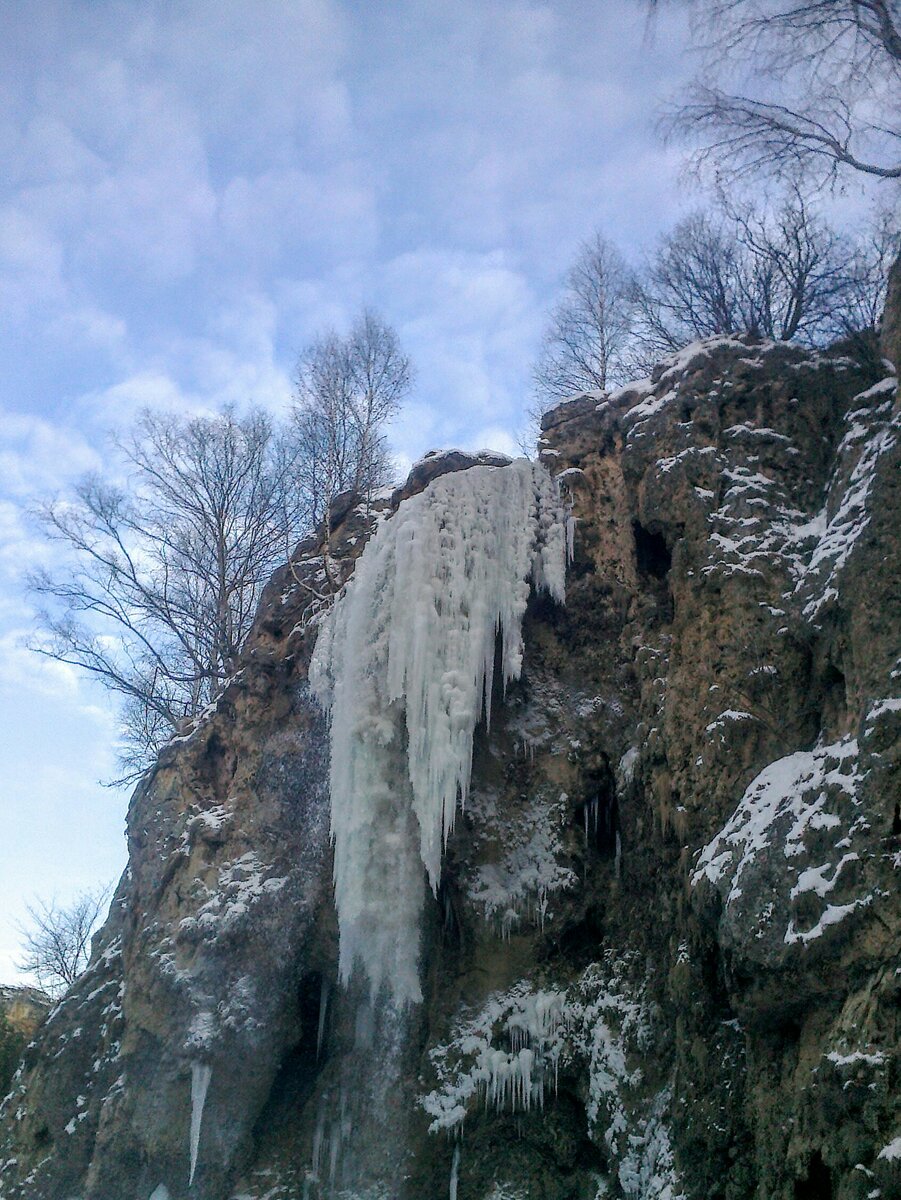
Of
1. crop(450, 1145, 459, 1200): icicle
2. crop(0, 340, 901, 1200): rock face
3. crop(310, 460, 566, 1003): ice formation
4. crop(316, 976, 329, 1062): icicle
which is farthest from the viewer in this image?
crop(316, 976, 329, 1062): icicle

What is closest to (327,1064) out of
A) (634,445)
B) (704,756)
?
(704,756)

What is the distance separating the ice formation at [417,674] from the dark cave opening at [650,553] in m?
0.74

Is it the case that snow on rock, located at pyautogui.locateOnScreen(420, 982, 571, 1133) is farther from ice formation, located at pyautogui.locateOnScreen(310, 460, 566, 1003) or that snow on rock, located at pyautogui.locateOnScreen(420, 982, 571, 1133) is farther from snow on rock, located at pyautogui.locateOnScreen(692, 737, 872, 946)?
snow on rock, located at pyautogui.locateOnScreen(692, 737, 872, 946)

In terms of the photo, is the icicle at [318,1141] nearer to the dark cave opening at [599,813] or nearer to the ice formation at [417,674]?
the ice formation at [417,674]

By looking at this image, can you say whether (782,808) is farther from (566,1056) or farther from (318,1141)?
(318,1141)

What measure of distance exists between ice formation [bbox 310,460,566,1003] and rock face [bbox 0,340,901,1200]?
1.15ft

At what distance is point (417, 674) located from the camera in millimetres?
9469

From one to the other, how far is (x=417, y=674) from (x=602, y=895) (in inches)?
98.1

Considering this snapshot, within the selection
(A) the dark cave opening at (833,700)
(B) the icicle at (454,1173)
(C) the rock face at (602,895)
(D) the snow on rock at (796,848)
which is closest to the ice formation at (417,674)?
(C) the rock face at (602,895)

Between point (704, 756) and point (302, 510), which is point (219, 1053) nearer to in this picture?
point (704, 756)

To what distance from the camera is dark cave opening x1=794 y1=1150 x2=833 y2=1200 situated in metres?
5.96

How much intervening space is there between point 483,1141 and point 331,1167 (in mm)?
1440

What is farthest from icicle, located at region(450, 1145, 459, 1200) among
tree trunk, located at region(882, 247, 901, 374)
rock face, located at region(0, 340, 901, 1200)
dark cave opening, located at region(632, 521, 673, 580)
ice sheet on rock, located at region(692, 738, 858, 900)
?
tree trunk, located at region(882, 247, 901, 374)

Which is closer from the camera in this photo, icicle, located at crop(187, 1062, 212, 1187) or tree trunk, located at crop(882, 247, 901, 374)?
tree trunk, located at crop(882, 247, 901, 374)
